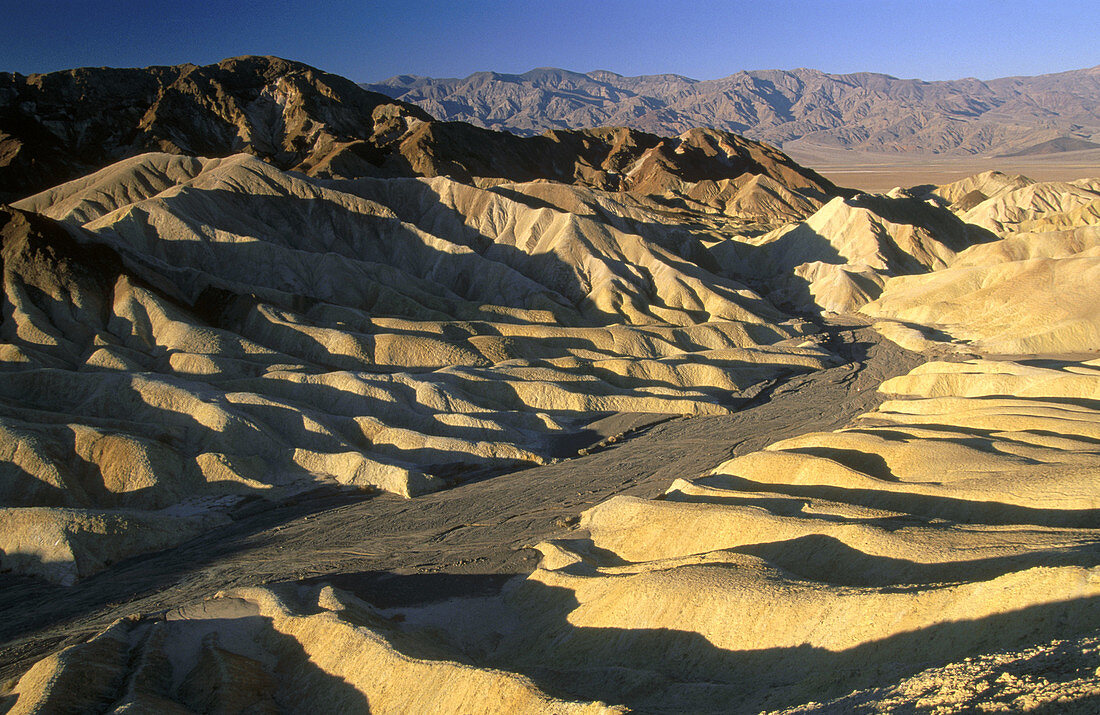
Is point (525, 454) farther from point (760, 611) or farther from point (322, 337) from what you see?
point (760, 611)

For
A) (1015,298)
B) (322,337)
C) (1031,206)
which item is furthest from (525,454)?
(1031,206)

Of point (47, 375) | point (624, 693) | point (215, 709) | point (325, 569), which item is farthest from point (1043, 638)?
point (47, 375)

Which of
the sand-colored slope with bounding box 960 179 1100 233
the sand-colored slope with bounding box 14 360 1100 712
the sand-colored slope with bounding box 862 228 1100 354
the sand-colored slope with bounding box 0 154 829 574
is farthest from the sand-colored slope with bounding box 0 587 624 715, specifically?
the sand-colored slope with bounding box 960 179 1100 233

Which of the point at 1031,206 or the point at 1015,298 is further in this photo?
the point at 1031,206

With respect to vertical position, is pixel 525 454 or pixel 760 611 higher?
pixel 525 454

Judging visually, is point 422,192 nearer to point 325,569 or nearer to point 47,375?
point 47,375

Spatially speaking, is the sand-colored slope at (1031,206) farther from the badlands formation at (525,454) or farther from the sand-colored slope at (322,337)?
the sand-colored slope at (322,337)

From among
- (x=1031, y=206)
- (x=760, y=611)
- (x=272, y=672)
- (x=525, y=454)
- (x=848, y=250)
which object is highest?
(x=1031, y=206)
